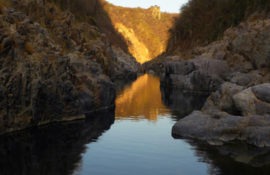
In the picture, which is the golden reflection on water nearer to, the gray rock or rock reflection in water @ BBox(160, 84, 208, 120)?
rock reflection in water @ BBox(160, 84, 208, 120)

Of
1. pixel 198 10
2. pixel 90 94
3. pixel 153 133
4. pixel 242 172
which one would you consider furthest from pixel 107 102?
pixel 198 10

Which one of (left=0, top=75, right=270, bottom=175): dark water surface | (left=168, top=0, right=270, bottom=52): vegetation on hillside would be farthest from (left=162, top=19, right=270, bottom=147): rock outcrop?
(left=168, top=0, right=270, bottom=52): vegetation on hillside

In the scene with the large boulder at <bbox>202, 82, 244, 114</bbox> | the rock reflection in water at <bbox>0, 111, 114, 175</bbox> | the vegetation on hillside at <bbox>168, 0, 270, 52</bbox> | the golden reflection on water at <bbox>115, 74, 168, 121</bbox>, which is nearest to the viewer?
the rock reflection in water at <bbox>0, 111, 114, 175</bbox>

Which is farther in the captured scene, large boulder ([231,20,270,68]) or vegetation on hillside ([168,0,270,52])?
vegetation on hillside ([168,0,270,52])

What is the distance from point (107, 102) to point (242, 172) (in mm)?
32983

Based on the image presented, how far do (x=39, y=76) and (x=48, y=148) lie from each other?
36.6ft

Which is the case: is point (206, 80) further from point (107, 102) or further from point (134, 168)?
point (134, 168)

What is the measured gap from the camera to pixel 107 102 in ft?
208

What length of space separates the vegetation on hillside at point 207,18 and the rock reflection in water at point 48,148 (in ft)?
207

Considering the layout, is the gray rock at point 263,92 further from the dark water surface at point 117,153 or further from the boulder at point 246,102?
the dark water surface at point 117,153

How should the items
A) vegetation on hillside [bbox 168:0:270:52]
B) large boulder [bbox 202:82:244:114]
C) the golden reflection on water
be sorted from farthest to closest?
vegetation on hillside [bbox 168:0:270:52], the golden reflection on water, large boulder [bbox 202:82:244:114]

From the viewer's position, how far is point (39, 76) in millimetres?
47531

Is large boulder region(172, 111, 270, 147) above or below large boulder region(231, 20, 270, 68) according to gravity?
below

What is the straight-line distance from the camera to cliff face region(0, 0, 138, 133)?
147 ft
